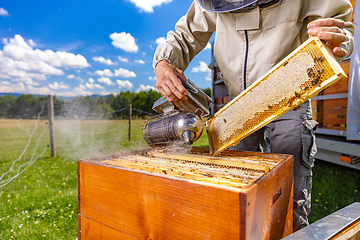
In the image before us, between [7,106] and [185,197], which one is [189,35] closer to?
[185,197]

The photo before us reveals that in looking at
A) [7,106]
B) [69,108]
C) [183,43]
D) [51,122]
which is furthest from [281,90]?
[7,106]

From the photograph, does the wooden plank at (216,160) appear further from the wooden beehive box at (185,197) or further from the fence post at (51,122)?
the fence post at (51,122)

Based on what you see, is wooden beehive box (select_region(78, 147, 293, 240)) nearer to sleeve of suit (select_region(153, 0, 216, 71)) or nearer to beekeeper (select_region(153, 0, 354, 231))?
beekeeper (select_region(153, 0, 354, 231))

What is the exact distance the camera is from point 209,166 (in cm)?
113

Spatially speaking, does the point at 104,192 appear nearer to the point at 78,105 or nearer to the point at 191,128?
the point at 191,128

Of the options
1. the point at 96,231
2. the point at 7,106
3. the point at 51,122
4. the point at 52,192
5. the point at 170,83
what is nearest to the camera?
the point at 96,231

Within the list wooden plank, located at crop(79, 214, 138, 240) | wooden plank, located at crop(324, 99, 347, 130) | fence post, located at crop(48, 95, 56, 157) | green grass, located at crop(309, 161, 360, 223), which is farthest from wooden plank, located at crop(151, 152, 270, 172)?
fence post, located at crop(48, 95, 56, 157)

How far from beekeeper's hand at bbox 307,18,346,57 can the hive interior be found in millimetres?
634

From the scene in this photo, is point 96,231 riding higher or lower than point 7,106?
lower

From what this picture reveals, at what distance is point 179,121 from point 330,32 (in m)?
0.88

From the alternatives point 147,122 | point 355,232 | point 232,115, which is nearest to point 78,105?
point 147,122

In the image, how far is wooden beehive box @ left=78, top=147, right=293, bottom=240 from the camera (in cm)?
78

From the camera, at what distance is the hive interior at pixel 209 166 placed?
90 centimetres

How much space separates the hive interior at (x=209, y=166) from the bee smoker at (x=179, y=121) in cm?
11
